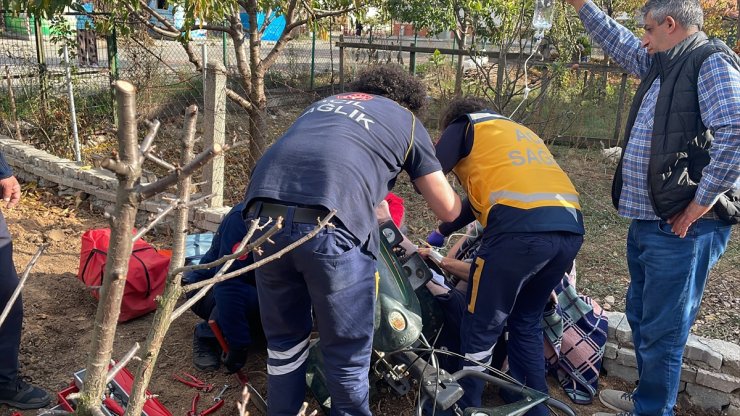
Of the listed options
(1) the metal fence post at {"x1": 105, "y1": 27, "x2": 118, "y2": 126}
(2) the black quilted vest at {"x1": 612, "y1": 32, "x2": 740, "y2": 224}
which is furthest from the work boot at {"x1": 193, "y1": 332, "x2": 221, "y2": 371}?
(1) the metal fence post at {"x1": 105, "y1": 27, "x2": 118, "y2": 126}

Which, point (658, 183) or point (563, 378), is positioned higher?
point (658, 183)

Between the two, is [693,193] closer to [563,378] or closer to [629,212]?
[629,212]

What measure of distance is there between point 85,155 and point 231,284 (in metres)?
3.87

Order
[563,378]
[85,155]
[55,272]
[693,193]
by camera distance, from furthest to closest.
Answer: [85,155]
[55,272]
[563,378]
[693,193]

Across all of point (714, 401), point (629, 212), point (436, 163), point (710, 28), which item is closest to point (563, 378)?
point (714, 401)

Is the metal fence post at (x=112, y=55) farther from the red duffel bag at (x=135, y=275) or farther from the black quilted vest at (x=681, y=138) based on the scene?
the black quilted vest at (x=681, y=138)

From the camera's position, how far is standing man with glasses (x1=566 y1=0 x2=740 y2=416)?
7.48 feet

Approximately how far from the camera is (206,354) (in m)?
3.13

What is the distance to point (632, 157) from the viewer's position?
2590mm

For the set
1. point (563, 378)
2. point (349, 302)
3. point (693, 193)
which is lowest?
point (563, 378)

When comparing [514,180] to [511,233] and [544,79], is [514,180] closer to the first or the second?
[511,233]

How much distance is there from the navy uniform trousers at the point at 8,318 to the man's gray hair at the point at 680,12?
2822mm

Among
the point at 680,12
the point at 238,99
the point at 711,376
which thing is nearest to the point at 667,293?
the point at 711,376

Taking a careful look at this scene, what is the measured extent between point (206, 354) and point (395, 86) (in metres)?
1.67
